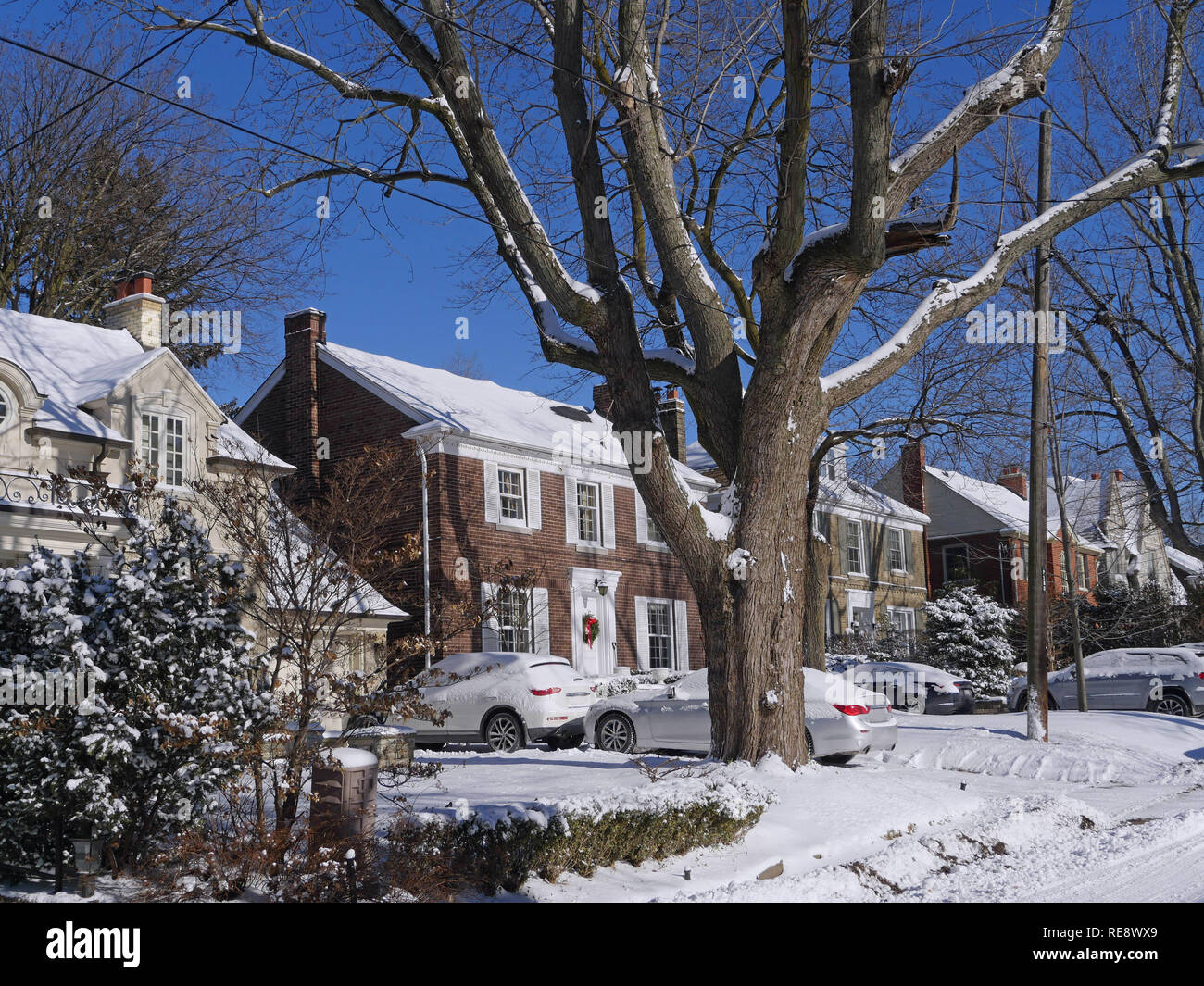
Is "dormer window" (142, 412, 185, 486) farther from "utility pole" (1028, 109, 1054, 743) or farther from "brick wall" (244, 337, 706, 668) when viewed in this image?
"utility pole" (1028, 109, 1054, 743)

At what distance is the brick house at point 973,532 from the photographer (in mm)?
45250

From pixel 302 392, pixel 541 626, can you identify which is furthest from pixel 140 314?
pixel 541 626

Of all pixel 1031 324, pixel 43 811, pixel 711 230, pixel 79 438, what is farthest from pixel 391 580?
pixel 43 811

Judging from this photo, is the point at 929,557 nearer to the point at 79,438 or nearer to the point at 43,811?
the point at 79,438

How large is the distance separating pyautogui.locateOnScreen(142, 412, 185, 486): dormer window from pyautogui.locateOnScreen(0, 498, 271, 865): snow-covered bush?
41.5 ft

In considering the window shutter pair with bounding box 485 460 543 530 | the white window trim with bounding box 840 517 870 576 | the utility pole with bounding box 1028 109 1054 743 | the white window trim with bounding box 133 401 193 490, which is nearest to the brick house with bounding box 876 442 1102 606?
the white window trim with bounding box 840 517 870 576

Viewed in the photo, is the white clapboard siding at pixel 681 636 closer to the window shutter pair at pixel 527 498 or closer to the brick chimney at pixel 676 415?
the brick chimney at pixel 676 415

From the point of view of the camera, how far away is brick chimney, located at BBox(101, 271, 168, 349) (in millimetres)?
22688

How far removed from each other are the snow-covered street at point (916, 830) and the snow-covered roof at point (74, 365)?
26.8 feet

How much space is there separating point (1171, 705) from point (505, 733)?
557 inches

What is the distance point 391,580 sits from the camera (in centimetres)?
2408

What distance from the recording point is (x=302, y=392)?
27391 millimetres

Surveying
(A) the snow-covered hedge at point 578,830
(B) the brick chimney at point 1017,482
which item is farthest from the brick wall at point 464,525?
(B) the brick chimney at point 1017,482
